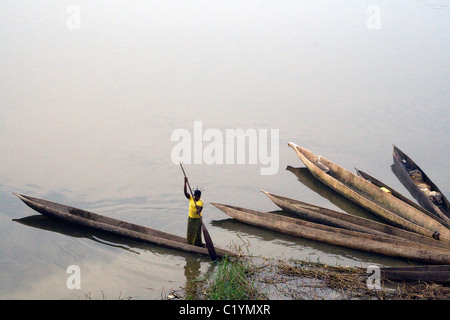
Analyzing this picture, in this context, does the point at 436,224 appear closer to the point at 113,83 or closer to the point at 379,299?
the point at 379,299

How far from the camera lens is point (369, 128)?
48.0 ft

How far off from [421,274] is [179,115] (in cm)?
924

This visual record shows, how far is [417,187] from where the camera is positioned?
1023cm

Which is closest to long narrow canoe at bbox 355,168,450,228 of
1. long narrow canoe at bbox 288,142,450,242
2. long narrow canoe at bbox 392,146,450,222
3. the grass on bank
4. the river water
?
long narrow canoe at bbox 288,142,450,242

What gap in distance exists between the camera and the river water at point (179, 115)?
8.03 metres

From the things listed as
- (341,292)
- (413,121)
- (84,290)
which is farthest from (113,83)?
(341,292)

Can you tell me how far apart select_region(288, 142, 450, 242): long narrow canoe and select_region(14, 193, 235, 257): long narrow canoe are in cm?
333

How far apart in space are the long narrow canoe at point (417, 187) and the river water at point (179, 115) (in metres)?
0.36

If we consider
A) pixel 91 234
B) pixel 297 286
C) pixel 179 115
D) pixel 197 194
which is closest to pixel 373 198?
pixel 297 286

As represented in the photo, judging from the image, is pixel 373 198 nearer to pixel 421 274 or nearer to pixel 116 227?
pixel 421 274

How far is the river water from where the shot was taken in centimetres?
803

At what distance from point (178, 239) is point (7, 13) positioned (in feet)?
55.6

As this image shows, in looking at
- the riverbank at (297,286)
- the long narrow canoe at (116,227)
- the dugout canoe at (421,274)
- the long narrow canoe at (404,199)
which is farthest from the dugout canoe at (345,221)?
the long narrow canoe at (116,227)

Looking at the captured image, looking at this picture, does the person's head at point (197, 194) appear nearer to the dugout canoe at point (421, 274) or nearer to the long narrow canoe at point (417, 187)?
the dugout canoe at point (421, 274)
